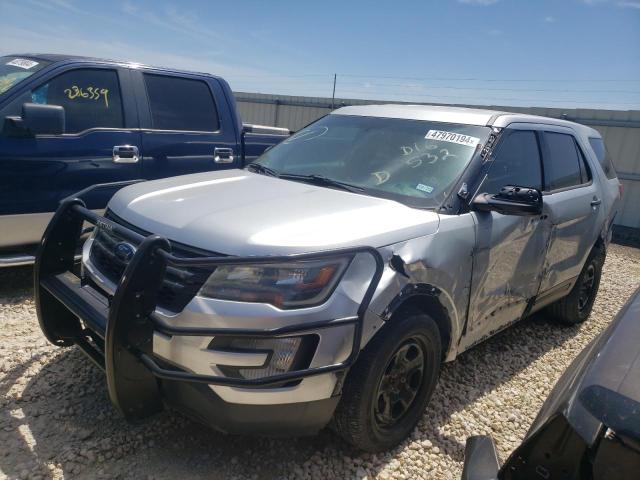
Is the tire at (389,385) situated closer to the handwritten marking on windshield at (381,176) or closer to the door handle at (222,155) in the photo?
the handwritten marking on windshield at (381,176)

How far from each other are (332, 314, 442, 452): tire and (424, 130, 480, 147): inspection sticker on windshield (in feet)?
3.77

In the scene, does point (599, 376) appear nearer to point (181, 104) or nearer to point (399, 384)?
point (399, 384)

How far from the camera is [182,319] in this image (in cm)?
207

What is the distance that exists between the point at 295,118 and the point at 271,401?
567 inches

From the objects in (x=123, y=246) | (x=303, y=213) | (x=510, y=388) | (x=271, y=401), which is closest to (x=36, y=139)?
(x=123, y=246)

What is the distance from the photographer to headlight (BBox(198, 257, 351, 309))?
2049mm

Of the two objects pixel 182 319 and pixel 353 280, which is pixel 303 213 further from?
pixel 182 319

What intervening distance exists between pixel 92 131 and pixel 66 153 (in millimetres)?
325

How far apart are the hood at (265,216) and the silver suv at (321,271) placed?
0.04ft

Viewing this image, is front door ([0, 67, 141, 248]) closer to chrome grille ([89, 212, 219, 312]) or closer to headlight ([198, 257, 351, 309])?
chrome grille ([89, 212, 219, 312])

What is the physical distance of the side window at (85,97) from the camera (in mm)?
4215

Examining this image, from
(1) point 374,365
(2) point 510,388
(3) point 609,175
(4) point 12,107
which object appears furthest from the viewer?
(3) point 609,175

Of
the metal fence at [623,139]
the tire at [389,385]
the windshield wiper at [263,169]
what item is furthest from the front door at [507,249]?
the metal fence at [623,139]

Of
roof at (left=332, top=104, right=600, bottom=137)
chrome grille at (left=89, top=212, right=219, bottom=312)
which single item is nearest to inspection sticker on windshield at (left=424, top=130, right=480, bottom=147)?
roof at (left=332, top=104, right=600, bottom=137)
